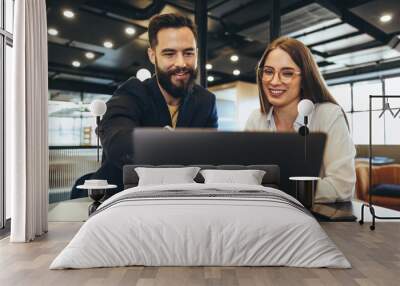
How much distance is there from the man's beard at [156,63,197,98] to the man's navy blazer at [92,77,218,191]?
0.08 m

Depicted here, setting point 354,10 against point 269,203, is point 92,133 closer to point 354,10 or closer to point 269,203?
point 269,203

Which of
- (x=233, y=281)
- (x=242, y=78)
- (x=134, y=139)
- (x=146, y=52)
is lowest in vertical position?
(x=233, y=281)

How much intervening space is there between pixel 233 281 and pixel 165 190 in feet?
4.33

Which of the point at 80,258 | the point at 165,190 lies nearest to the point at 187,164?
the point at 165,190

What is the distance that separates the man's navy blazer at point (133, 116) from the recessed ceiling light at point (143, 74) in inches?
2.1

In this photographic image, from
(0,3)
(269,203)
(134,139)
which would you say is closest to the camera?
(269,203)

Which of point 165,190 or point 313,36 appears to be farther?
point 313,36

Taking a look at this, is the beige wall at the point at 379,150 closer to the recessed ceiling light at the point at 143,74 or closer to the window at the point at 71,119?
the recessed ceiling light at the point at 143,74

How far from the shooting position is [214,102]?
208 inches

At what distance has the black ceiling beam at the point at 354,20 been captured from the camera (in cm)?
518

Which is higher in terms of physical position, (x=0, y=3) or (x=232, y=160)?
(x=0, y=3)

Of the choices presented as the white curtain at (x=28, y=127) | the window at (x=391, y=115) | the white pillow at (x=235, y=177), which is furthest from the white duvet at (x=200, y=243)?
the window at (x=391, y=115)

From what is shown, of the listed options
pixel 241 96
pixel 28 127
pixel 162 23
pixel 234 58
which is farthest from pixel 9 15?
pixel 241 96

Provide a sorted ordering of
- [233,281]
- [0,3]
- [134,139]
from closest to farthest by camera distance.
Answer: [233,281]
[0,3]
[134,139]
